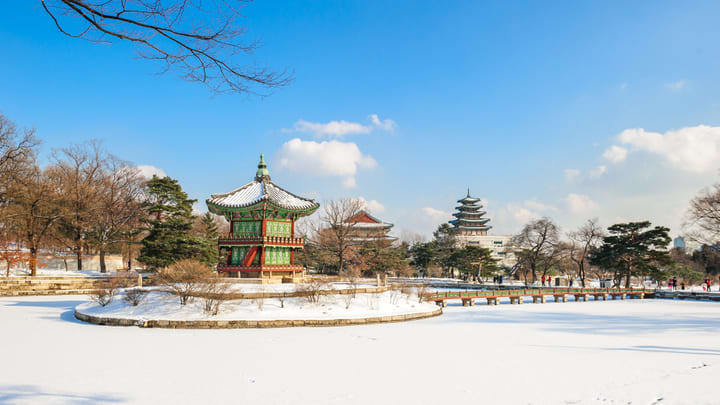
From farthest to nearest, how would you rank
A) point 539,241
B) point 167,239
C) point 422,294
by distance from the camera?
point 539,241
point 167,239
point 422,294

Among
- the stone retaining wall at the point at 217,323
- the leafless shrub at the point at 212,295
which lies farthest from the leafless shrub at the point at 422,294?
the leafless shrub at the point at 212,295

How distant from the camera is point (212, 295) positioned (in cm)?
1625

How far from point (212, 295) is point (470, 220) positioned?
6859 centimetres

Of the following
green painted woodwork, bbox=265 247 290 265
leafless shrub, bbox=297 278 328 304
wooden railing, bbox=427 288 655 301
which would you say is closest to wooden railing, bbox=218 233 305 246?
green painted woodwork, bbox=265 247 290 265

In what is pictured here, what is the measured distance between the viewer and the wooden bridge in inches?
1138

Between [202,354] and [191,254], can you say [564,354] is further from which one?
[191,254]

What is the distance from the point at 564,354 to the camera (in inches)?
416

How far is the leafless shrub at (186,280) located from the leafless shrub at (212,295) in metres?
0.12

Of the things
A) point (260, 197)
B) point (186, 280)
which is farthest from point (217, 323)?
point (260, 197)

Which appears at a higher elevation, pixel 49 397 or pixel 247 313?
pixel 49 397

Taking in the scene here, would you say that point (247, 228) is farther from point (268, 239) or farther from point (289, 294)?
point (289, 294)

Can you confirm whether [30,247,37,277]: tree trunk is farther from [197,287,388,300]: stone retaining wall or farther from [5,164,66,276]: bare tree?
[197,287,388,300]: stone retaining wall

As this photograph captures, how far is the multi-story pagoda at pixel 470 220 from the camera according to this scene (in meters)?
79.8

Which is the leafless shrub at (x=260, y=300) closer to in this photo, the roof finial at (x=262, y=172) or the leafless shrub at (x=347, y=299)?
the leafless shrub at (x=347, y=299)
